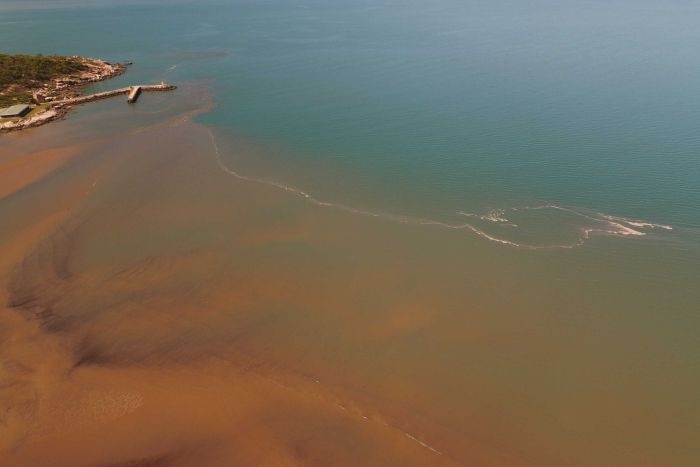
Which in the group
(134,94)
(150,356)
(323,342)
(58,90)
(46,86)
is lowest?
(323,342)

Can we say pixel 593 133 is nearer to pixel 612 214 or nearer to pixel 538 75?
pixel 612 214

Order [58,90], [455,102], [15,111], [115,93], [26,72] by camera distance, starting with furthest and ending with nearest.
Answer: [26,72] < [58,90] < [115,93] < [455,102] < [15,111]

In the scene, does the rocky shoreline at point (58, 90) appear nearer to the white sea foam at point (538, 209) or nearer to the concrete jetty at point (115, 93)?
the concrete jetty at point (115, 93)

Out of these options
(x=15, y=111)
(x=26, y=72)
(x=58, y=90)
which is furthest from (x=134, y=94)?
(x=26, y=72)

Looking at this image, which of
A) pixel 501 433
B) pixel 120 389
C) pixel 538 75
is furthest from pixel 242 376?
pixel 538 75

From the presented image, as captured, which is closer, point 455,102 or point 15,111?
point 15,111

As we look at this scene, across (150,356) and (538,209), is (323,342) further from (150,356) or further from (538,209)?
(538,209)

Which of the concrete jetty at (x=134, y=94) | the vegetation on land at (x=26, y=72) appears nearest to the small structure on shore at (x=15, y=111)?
the vegetation on land at (x=26, y=72)
